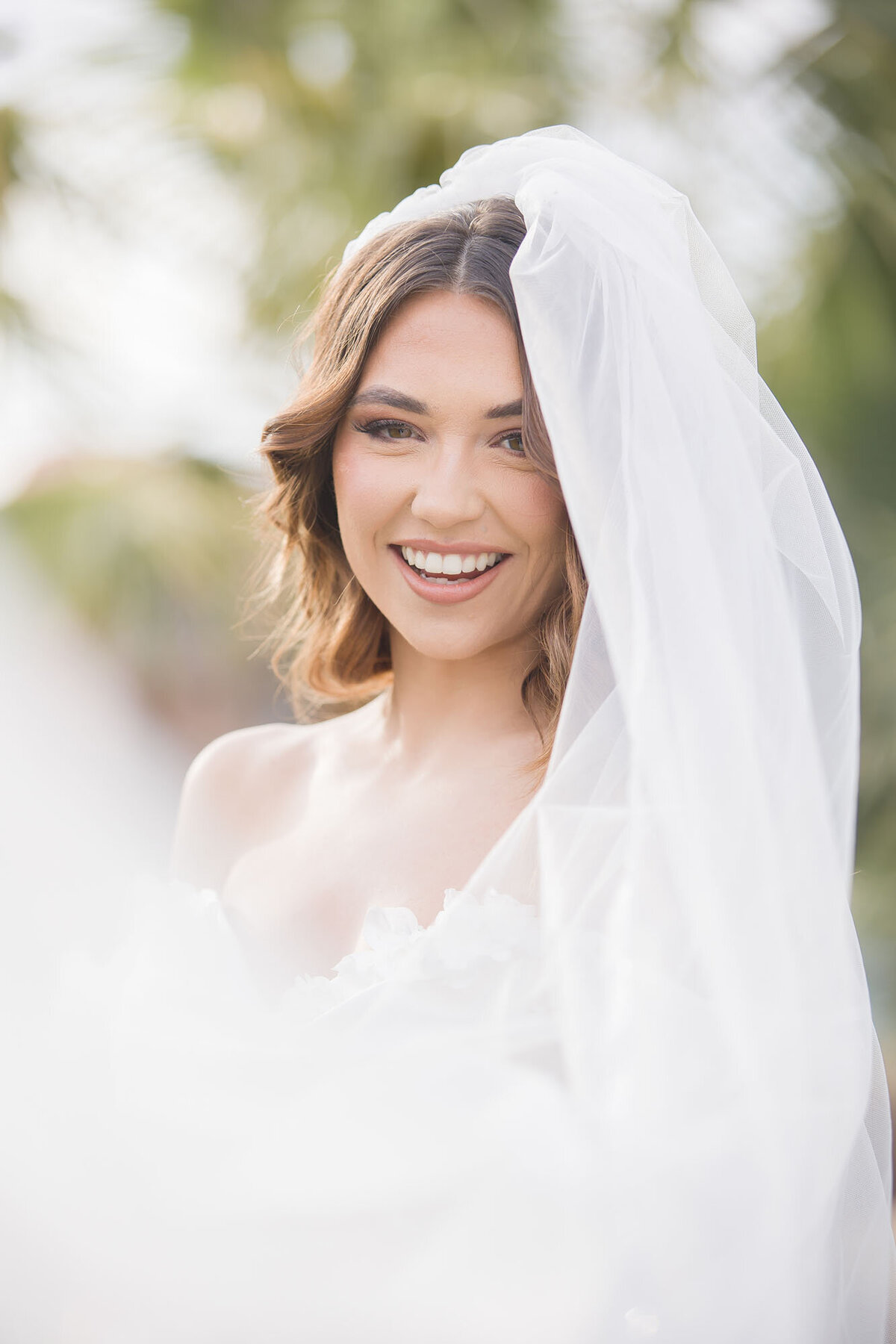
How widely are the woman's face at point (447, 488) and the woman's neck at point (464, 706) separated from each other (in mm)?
71

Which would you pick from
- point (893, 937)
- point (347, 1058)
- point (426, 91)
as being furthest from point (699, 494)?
point (426, 91)

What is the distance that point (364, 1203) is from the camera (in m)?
1.22

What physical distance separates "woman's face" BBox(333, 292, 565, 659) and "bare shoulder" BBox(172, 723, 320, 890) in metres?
0.52

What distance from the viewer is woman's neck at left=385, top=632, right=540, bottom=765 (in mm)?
1726

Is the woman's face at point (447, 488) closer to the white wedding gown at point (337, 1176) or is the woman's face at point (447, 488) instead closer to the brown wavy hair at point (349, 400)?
the brown wavy hair at point (349, 400)

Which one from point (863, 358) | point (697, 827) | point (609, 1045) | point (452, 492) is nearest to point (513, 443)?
point (452, 492)

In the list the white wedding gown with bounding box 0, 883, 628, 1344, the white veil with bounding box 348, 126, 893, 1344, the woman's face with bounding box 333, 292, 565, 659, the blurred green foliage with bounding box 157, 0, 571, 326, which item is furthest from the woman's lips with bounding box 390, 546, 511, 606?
the blurred green foliage with bounding box 157, 0, 571, 326

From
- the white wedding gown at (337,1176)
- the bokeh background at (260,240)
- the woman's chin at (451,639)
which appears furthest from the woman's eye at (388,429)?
the bokeh background at (260,240)

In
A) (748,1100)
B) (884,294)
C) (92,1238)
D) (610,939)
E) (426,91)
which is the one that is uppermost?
(426,91)

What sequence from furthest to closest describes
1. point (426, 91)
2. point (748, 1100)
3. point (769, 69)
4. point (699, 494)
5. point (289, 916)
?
point (426, 91) → point (769, 69) → point (289, 916) → point (699, 494) → point (748, 1100)

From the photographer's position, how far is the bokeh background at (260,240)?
388 centimetres

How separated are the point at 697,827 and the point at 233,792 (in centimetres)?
115

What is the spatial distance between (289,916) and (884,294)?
3.31 m

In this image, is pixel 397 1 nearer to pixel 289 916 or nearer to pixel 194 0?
pixel 194 0
